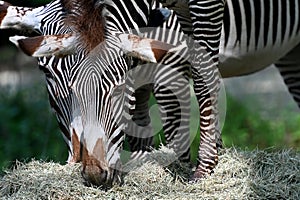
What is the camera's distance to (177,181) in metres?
5.33

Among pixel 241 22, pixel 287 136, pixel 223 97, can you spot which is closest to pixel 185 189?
pixel 223 97

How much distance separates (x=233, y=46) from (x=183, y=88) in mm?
791

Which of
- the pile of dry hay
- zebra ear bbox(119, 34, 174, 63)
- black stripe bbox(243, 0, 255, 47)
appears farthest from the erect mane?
black stripe bbox(243, 0, 255, 47)

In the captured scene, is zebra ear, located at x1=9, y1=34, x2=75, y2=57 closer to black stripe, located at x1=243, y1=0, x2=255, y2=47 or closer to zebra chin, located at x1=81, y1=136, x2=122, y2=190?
zebra chin, located at x1=81, y1=136, x2=122, y2=190

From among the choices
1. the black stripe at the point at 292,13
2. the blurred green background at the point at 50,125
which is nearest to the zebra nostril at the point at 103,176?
the black stripe at the point at 292,13

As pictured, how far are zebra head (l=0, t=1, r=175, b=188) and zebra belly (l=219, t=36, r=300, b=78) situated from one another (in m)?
1.78

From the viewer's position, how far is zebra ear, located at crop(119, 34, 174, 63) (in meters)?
5.07

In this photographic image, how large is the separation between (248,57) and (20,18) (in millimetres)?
2147

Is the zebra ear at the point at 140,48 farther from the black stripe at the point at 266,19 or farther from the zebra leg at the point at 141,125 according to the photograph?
the black stripe at the point at 266,19

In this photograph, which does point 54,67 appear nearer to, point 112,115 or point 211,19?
point 112,115

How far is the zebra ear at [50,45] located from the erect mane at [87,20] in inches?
3.2

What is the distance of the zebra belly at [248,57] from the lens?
689cm

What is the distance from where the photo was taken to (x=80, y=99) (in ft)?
16.3

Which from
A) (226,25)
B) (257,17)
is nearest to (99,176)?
(226,25)
